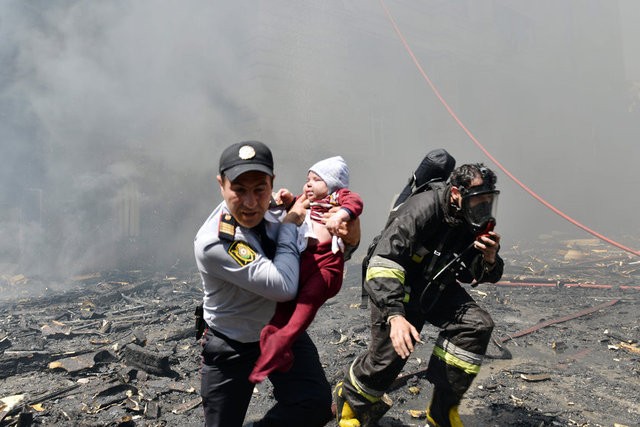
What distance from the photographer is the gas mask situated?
243cm

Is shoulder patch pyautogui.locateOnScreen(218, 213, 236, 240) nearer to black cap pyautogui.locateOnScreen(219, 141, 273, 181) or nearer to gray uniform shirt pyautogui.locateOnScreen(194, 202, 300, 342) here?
gray uniform shirt pyautogui.locateOnScreen(194, 202, 300, 342)

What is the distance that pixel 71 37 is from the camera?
38.0 feet

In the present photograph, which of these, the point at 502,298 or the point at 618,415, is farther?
the point at 502,298

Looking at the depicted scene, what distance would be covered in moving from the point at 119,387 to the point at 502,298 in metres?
5.19

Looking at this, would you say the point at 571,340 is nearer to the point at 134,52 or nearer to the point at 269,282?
the point at 269,282

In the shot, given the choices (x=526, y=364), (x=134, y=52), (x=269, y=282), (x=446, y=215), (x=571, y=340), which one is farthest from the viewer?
(x=134, y=52)

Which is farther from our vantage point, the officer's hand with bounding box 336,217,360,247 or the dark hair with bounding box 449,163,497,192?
the dark hair with bounding box 449,163,497,192

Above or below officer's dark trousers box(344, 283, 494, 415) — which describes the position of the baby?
above

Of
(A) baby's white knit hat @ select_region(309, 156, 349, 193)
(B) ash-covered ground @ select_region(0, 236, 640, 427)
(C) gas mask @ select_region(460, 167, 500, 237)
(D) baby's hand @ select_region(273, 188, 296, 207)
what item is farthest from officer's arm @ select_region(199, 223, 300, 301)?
(B) ash-covered ground @ select_region(0, 236, 640, 427)

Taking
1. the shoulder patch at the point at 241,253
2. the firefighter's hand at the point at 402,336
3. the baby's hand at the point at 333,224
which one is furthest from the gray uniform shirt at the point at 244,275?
the firefighter's hand at the point at 402,336

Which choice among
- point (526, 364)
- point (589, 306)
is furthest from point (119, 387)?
point (589, 306)

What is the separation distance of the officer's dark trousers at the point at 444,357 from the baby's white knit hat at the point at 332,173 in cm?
80

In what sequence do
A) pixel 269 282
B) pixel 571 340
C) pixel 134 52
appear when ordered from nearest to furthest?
pixel 269 282 < pixel 571 340 < pixel 134 52

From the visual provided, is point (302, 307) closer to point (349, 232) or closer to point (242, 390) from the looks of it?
point (349, 232)
